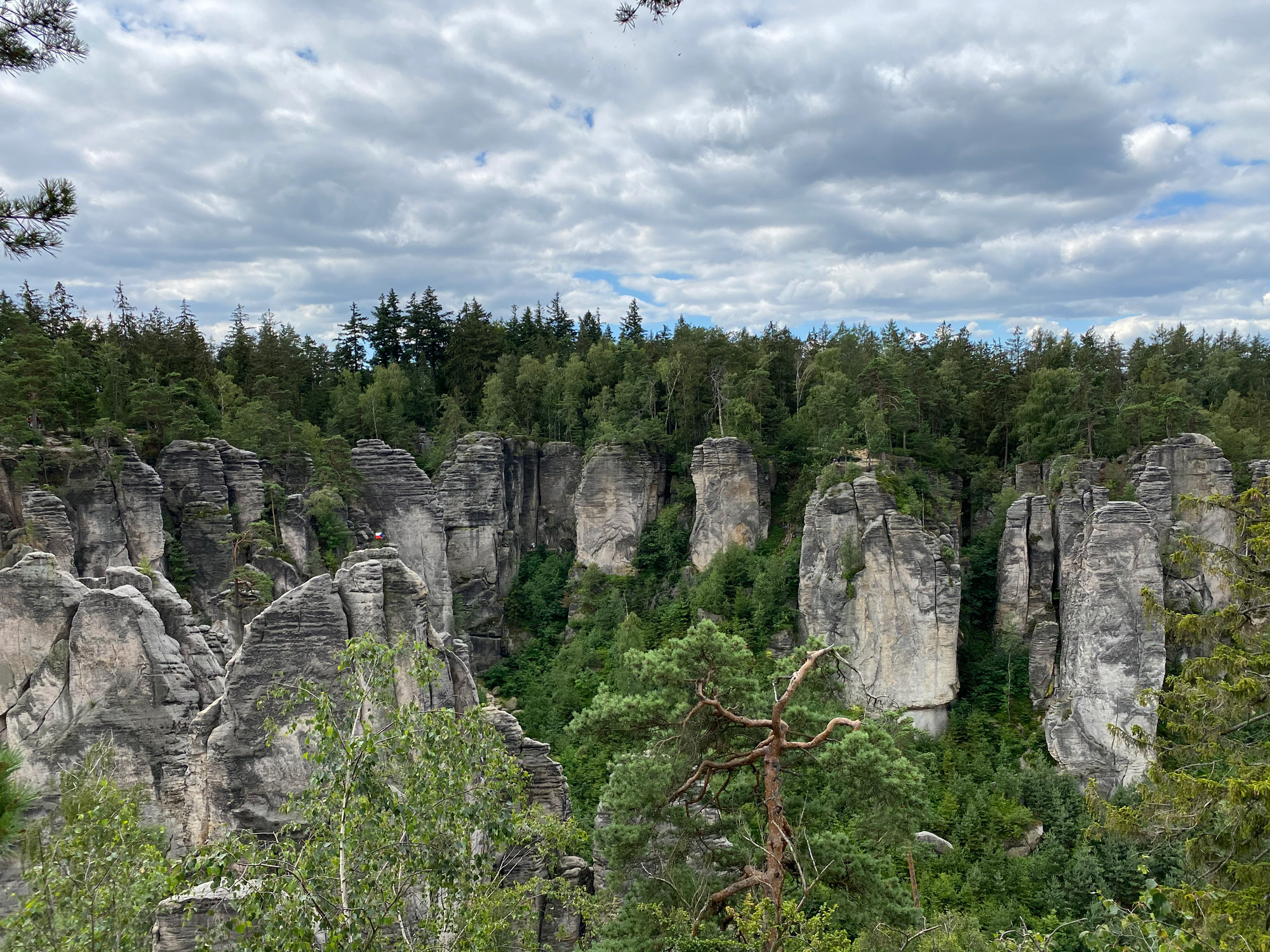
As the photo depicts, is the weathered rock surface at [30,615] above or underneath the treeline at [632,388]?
underneath

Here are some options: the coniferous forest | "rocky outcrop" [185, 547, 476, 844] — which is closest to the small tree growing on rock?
the coniferous forest

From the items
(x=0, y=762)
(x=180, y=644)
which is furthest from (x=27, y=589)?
(x=0, y=762)

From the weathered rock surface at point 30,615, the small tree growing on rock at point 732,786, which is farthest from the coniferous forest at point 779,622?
the weathered rock surface at point 30,615

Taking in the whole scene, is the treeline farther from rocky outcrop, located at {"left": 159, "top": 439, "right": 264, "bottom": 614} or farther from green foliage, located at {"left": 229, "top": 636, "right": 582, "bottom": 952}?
green foliage, located at {"left": 229, "top": 636, "right": 582, "bottom": 952}

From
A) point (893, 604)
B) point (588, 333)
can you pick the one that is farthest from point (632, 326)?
point (893, 604)

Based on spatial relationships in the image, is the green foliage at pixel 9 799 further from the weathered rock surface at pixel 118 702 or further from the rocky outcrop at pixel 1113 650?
the rocky outcrop at pixel 1113 650
